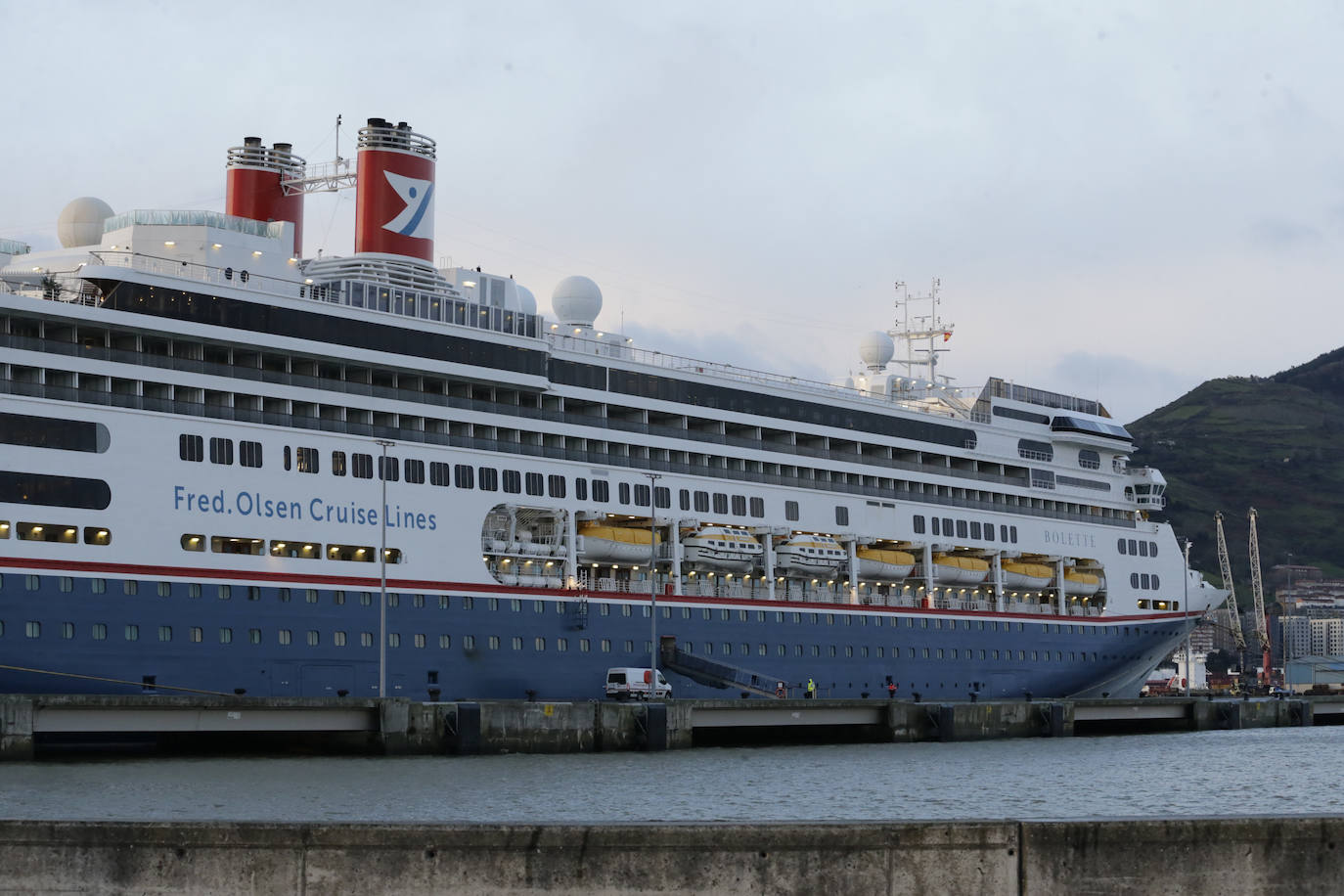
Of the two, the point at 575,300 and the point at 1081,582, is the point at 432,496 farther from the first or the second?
the point at 1081,582

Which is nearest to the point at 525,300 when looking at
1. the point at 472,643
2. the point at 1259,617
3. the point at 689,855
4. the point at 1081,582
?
the point at 472,643

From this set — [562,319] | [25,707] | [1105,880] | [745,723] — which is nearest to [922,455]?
[562,319]

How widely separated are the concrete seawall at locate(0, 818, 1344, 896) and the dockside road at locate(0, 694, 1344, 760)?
79.6ft

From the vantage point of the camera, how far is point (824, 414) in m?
62.4

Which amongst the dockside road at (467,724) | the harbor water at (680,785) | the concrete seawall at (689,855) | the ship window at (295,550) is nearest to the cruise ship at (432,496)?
the ship window at (295,550)

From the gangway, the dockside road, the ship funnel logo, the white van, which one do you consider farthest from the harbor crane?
the ship funnel logo

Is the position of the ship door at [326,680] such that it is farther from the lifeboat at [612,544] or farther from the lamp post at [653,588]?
the lifeboat at [612,544]

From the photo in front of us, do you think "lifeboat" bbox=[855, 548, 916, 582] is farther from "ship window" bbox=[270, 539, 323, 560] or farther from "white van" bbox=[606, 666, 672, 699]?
"ship window" bbox=[270, 539, 323, 560]

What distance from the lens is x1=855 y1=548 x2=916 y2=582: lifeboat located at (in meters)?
61.2

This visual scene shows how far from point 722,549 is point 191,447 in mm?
19395

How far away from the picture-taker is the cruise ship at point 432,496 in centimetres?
4075

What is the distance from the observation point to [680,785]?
33906 mm

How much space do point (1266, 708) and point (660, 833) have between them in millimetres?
63269

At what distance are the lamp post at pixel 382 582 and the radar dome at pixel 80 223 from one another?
11.3m
